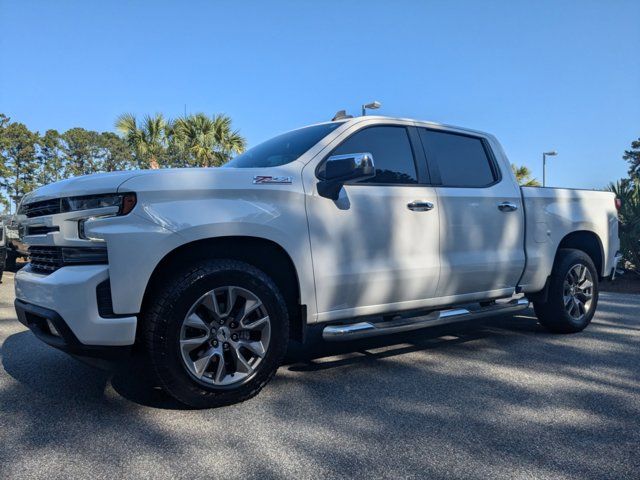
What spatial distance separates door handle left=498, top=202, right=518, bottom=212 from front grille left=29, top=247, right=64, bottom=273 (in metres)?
3.48

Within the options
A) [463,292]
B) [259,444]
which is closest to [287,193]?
[259,444]

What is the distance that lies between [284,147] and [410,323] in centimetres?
167

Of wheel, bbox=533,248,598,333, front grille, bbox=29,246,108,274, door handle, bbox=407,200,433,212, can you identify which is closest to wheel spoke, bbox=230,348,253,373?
front grille, bbox=29,246,108,274

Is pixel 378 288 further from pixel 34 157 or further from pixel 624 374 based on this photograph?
pixel 34 157

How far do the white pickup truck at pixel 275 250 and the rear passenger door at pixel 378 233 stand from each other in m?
0.01

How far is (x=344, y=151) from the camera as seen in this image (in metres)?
3.57

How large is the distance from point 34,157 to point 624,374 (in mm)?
53550

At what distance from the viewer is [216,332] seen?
288 cm

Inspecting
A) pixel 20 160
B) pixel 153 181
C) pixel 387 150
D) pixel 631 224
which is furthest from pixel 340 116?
pixel 20 160

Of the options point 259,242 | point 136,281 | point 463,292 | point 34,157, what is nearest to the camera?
point 136,281

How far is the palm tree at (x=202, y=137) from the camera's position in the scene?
20.1 metres

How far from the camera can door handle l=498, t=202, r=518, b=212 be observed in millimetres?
4301

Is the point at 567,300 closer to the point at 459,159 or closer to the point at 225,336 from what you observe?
the point at 459,159

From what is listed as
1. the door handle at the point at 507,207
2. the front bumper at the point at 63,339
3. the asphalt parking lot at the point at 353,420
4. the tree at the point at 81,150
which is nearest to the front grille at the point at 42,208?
the front bumper at the point at 63,339
